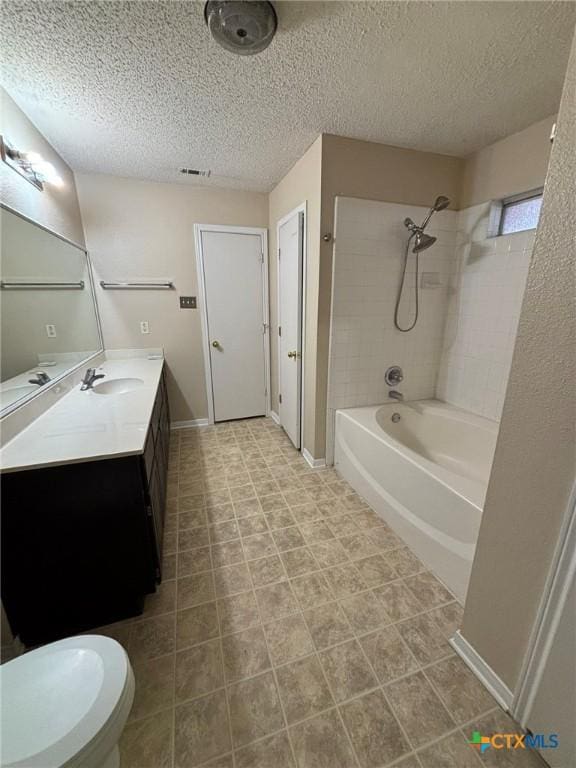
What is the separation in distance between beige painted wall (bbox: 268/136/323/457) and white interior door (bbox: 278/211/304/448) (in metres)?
0.10

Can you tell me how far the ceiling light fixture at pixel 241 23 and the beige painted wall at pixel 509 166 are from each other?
5.37ft

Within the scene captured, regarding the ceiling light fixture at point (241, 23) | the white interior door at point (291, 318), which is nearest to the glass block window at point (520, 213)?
the white interior door at point (291, 318)

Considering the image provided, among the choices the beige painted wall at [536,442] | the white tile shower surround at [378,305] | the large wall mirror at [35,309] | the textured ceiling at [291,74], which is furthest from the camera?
the white tile shower surround at [378,305]

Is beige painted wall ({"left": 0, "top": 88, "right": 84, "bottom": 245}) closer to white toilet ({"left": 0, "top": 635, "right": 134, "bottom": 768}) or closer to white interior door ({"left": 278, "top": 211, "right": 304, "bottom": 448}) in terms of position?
white interior door ({"left": 278, "top": 211, "right": 304, "bottom": 448})

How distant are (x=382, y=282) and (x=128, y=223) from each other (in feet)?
7.43

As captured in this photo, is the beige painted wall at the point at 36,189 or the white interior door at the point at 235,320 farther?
the white interior door at the point at 235,320

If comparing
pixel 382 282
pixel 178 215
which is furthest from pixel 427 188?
pixel 178 215

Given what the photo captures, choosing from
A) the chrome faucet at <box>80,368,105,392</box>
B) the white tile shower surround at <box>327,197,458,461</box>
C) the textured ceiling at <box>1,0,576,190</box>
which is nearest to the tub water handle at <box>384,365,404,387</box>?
the white tile shower surround at <box>327,197,458,461</box>

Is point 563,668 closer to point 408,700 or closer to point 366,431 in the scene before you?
point 408,700

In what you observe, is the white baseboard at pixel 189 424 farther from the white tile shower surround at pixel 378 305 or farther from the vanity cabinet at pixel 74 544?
the vanity cabinet at pixel 74 544

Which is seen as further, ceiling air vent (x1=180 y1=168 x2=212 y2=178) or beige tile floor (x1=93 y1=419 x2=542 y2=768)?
ceiling air vent (x1=180 y1=168 x2=212 y2=178)

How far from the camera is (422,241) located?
2.10 meters

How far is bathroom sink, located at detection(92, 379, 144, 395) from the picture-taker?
211cm

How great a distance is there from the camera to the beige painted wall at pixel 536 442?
2.54 ft
